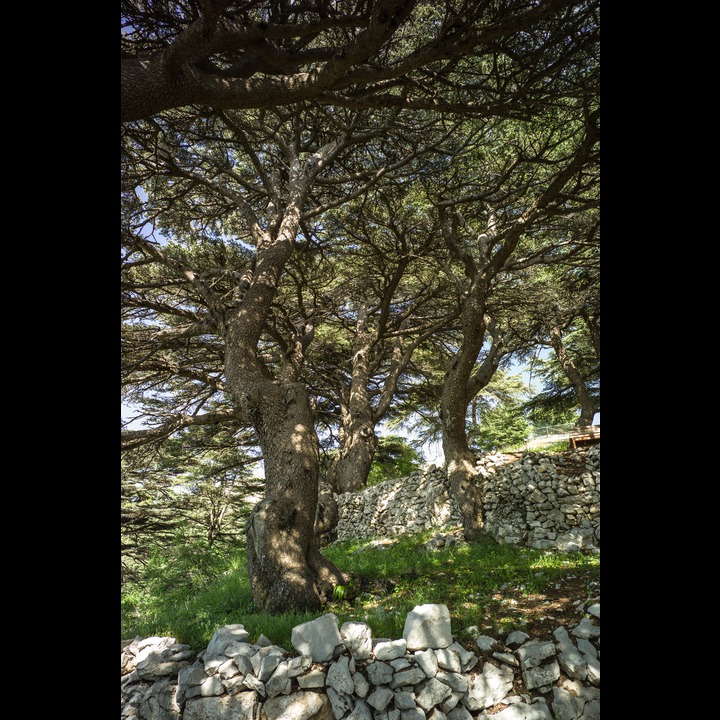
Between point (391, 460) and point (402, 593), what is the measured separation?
523 inches

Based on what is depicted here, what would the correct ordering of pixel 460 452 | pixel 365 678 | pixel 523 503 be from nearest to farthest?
1. pixel 365 678
2. pixel 460 452
3. pixel 523 503

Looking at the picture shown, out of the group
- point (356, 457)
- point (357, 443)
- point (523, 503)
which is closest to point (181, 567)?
point (356, 457)

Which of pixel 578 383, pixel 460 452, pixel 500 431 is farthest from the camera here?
pixel 500 431

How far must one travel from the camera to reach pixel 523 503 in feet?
31.0

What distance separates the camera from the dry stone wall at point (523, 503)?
879 cm

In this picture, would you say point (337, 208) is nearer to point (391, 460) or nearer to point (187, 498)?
point (187, 498)

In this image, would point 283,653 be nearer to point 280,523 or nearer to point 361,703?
point 361,703

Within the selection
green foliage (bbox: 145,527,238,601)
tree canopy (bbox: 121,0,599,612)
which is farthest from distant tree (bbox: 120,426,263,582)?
tree canopy (bbox: 121,0,599,612)

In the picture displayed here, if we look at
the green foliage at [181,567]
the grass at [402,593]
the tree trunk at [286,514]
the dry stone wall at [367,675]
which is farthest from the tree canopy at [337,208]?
the green foliage at [181,567]

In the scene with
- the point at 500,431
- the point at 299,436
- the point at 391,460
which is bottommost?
the point at 391,460

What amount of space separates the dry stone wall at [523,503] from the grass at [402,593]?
3.49 ft
